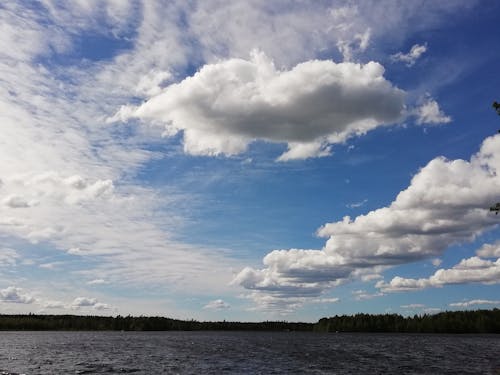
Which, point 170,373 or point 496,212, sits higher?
point 496,212

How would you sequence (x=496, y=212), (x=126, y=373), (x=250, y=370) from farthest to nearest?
(x=250, y=370), (x=126, y=373), (x=496, y=212)

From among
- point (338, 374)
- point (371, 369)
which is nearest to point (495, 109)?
point (338, 374)

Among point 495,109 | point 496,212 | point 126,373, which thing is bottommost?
point 126,373

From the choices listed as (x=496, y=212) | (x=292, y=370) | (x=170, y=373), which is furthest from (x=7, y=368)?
(x=496, y=212)

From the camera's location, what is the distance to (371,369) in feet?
284

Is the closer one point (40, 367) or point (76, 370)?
point (76, 370)

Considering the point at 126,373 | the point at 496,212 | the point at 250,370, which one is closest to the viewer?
the point at 496,212

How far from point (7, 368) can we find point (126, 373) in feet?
79.0

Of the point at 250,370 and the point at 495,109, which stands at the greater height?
the point at 495,109

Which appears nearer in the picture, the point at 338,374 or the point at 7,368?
the point at 338,374

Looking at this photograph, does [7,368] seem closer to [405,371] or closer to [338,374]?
[338,374]

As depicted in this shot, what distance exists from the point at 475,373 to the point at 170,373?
49.2m

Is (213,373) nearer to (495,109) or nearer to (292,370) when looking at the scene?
(292,370)

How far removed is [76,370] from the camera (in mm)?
80312
